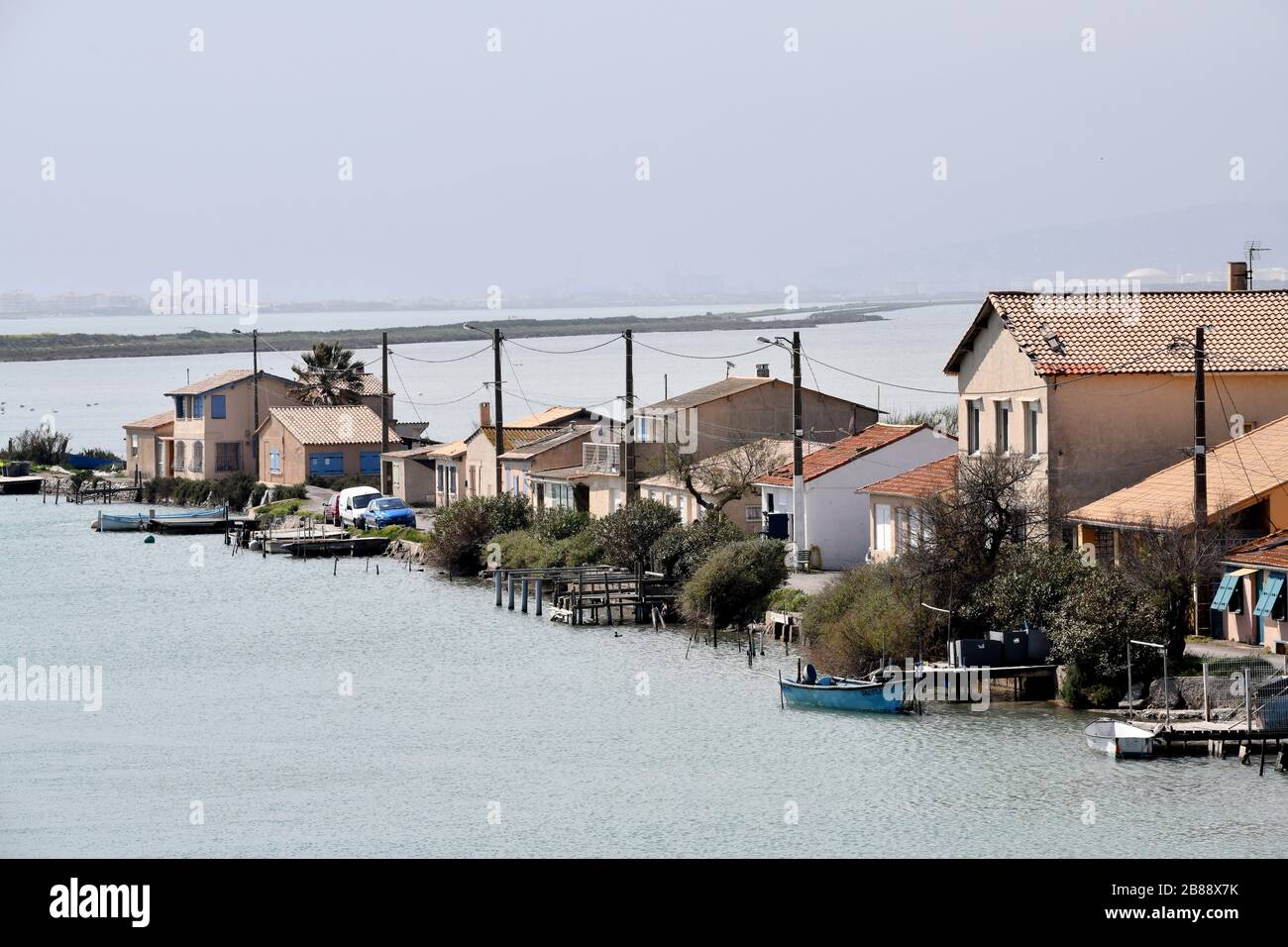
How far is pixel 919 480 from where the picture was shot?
4666 centimetres

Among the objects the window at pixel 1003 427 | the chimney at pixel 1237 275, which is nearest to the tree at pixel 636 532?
the window at pixel 1003 427

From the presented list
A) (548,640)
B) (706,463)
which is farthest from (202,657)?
(706,463)

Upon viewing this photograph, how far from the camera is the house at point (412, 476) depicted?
79.5m

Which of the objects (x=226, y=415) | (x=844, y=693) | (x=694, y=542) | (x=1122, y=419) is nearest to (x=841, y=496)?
(x=694, y=542)

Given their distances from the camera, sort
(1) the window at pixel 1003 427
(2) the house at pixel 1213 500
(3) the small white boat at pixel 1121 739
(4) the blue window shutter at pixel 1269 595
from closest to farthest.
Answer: (3) the small white boat at pixel 1121 739 → (4) the blue window shutter at pixel 1269 595 → (2) the house at pixel 1213 500 → (1) the window at pixel 1003 427

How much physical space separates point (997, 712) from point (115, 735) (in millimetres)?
17428

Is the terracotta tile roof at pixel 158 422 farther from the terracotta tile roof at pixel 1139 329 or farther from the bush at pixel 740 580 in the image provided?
the terracotta tile roof at pixel 1139 329

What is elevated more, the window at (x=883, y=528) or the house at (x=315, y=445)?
the house at (x=315, y=445)

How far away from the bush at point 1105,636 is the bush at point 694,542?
56.8 ft

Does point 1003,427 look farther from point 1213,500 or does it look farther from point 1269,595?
point 1269,595

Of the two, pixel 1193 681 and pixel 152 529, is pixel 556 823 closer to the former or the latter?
pixel 1193 681

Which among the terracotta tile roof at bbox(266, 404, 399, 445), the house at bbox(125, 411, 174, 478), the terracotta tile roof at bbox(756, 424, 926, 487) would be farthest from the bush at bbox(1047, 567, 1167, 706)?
the house at bbox(125, 411, 174, 478)
